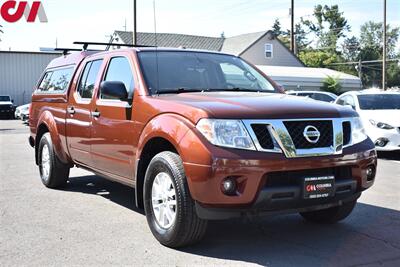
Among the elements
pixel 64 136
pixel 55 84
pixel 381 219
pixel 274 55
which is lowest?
pixel 381 219

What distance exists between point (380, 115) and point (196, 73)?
6822mm

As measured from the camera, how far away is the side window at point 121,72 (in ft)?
18.2

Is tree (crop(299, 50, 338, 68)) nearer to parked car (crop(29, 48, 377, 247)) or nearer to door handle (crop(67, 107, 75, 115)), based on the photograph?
door handle (crop(67, 107, 75, 115))

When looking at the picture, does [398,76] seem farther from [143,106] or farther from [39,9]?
[143,106]

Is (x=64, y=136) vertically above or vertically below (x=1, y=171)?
above

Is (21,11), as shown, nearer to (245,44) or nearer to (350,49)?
(245,44)

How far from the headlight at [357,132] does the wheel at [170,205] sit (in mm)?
1627

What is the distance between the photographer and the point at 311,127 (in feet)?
14.7

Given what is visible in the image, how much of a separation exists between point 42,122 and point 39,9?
16.5 metres

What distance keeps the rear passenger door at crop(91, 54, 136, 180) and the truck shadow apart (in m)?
0.81

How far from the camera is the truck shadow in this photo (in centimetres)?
446

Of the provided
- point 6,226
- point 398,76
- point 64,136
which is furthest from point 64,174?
point 398,76

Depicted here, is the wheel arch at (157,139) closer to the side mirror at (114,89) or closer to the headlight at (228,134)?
the headlight at (228,134)

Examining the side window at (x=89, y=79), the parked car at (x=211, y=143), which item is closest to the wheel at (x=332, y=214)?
the parked car at (x=211, y=143)
